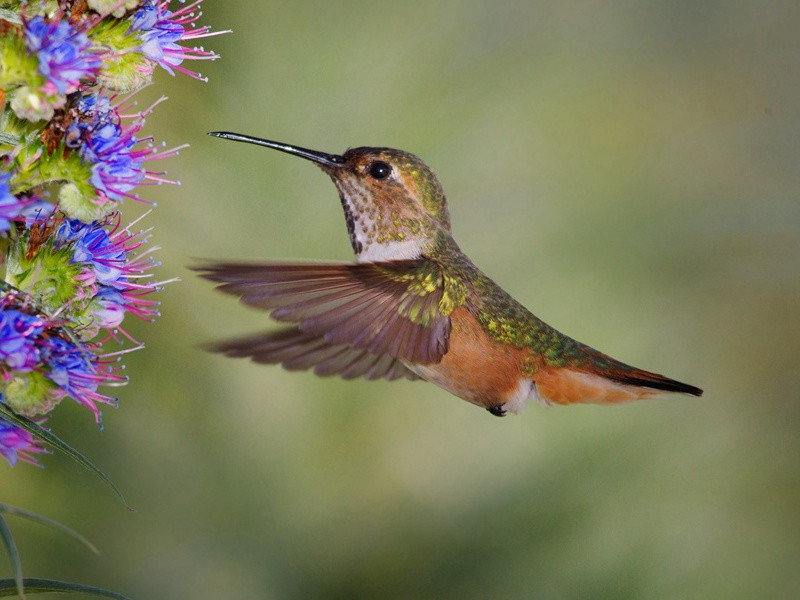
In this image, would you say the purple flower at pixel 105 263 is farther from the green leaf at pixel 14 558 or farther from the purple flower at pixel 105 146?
the green leaf at pixel 14 558

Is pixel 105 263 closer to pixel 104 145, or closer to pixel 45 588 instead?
pixel 104 145

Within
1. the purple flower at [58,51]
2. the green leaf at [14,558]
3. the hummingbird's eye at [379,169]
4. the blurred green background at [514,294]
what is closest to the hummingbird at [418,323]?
the hummingbird's eye at [379,169]

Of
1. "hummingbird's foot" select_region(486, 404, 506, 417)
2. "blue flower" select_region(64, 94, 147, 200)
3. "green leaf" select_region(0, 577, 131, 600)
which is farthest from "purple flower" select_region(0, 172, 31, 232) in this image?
"hummingbird's foot" select_region(486, 404, 506, 417)

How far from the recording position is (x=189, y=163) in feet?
16.1

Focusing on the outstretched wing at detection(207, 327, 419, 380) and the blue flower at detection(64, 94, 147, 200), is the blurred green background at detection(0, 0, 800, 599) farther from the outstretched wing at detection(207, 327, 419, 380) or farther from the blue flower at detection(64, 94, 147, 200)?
the blue flower at detection(64, 94, 147, 200)

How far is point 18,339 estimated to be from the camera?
1.83 meters

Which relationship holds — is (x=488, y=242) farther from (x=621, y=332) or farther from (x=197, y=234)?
(x=197, y=234)

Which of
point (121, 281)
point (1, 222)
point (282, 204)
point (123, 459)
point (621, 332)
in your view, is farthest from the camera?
point (621, 332)

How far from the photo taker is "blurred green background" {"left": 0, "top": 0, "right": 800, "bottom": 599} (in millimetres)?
4777

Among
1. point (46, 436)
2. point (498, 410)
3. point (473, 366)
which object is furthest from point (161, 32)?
point (498, 410)

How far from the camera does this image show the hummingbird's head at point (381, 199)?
2.82 m

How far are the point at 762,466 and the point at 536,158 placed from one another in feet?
6.86

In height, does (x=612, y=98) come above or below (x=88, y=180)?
above

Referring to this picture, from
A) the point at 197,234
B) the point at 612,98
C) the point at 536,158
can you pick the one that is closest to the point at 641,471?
the point at 536,158
